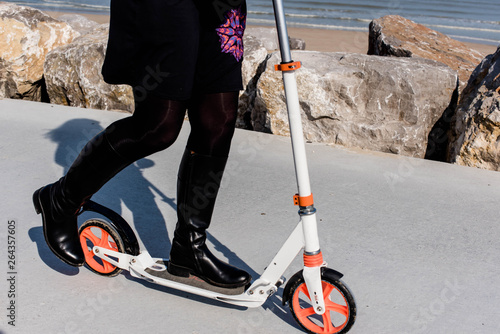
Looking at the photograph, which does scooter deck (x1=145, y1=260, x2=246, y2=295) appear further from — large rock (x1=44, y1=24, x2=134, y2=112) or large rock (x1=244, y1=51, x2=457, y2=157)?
large rock (x1=44, y1=24, x2=134, y2=112)

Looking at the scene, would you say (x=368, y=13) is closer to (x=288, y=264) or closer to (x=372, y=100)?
(x=372, y=100)

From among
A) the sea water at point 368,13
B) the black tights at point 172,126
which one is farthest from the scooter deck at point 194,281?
the sea water at point 368,13

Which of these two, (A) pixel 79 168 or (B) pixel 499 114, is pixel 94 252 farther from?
(B) pixel 499 114

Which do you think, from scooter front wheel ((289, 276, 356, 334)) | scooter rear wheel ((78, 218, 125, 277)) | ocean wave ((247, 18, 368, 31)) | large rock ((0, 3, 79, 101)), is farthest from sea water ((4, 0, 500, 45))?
scooter front wheel ((289, 276, 356, 334))

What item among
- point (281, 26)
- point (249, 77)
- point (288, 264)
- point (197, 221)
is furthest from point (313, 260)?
point (249, 77)

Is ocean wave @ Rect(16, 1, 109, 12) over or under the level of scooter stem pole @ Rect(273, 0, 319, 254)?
under

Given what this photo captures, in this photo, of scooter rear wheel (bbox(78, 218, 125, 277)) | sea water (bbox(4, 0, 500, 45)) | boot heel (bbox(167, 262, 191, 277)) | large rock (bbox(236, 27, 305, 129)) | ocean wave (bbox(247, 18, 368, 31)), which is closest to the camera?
boot heel (bbox(167, 262, 191, 277))

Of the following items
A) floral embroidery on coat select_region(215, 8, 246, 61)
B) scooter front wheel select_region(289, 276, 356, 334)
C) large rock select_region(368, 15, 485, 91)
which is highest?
floral embroidery on coat select_region(215, 8, 246, 61)

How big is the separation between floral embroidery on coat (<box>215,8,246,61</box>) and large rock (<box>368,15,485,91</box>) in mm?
3298

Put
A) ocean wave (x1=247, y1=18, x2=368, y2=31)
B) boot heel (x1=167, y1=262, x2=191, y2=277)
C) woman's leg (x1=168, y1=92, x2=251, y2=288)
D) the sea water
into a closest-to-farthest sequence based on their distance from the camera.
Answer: woman's leg (x1=168, y1=92, x2=251, y2=288) < boot heel (x1=167, y1=262, x2=191, y2=277) < ocean wave (x1=247, y1=18, x2=368, y2=31) < the sea water

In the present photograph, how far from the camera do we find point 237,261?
2.40 m

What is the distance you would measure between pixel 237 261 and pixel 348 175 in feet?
3.95

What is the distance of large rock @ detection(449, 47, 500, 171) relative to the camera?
3.43 m

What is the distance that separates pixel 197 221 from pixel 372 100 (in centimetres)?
219
